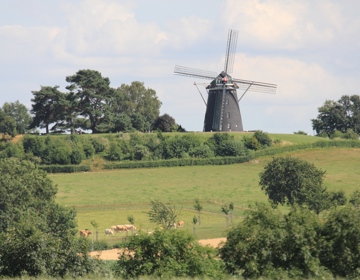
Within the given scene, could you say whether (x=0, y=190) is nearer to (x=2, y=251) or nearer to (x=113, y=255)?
(x=113, y=255)

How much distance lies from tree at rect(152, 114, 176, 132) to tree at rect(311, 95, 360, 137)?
32276 mm

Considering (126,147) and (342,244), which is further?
(126,147)

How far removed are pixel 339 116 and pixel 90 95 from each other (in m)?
50.9

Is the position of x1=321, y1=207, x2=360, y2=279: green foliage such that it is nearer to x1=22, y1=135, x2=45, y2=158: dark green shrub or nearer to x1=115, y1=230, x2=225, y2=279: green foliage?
x1=115, y1=230, x2=225, y2=279: green foliage

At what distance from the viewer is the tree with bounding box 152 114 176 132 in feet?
525

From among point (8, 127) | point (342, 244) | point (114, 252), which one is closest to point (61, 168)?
point (8, 127)

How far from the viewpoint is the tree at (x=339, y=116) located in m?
180

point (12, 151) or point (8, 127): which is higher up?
point (8, 127)

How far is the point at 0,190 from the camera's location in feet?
270

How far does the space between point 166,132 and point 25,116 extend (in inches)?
1567

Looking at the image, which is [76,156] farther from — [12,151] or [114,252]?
[114,252]

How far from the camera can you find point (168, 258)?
49000 millimetres

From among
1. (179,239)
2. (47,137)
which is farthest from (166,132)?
(179,239)

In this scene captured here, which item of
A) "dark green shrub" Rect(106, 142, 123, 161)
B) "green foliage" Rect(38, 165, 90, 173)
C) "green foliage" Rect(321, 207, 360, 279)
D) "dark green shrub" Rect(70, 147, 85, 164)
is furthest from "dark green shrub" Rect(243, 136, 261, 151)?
"green foliage" Rect(321, 207, 360, 279)
